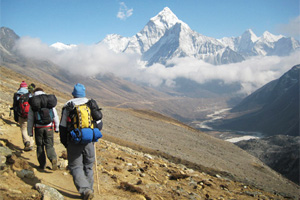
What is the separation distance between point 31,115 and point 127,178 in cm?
513

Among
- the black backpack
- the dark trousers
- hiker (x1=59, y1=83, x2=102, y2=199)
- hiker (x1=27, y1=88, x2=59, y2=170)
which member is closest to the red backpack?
hiker (x1=27, y1=88, x2=59, y2=170)

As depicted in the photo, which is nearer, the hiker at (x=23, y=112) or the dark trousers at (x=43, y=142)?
the dark trousers at (x=43, y=142)

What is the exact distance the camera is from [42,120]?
8.82 metres

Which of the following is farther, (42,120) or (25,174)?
(42,120)

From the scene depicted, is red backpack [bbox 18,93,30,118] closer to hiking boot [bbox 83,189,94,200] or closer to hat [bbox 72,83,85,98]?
hat [bbox 72,83,85,98]

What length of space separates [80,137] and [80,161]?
0.91m

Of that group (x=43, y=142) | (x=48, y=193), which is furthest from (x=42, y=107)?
(x=48, y=193)

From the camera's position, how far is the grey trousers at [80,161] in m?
7.10

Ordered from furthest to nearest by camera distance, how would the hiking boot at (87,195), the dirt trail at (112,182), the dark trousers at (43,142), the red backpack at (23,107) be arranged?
1. the red backpack at (23,107)
2. the dark trousers at (43,142)
3. the dirt trail at (112,182)
4. the hiking boot at (87,195)

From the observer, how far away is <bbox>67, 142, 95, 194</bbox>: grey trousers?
710 cm

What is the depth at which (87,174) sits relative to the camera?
295 inches

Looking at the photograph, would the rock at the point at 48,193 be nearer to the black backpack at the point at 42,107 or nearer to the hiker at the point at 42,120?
the hiker at the point at 42,120

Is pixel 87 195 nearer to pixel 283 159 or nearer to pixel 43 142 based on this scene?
pixel 43 142

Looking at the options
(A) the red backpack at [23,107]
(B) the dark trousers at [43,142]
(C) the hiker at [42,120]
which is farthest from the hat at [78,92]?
(A) the red backpack at [23,107]
